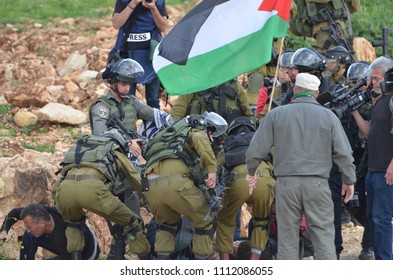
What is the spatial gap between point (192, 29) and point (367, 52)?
822cm

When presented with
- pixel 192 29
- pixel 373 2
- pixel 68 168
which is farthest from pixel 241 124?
pixel 373 2

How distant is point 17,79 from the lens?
19.5m

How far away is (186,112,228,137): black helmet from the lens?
11.5 metres

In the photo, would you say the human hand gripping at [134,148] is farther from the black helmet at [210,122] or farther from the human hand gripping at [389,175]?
the human hand gripping at [389,175]

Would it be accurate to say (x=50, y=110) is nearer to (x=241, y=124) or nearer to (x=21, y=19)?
(x=241, y=124)

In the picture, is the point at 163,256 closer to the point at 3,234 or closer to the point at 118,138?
the point at 118,138

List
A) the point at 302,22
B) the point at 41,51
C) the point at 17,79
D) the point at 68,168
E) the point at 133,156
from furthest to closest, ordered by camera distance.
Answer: the point at 41,51 < the point at 17,79 < the point at 302,22 < the point at 133,156 < the point at 68,168

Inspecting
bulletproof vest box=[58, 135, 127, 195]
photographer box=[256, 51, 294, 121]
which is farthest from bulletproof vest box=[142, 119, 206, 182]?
photographer box=[256, 51, 294, 121]

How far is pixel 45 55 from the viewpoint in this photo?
21031mm

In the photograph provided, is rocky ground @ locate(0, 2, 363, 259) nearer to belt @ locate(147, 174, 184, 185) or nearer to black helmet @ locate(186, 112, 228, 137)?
black helmet @ locate(186, 112, 228, 137)

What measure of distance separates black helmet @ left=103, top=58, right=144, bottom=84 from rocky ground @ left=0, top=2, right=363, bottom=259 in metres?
2.51

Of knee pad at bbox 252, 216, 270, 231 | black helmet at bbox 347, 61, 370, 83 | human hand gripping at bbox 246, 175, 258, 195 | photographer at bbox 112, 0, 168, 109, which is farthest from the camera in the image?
photographer at bbox 112, 0, 168, 109

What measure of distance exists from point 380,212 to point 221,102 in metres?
2.31

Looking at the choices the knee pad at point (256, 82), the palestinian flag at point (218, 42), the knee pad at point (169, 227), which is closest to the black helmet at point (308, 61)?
the palestinian flag at point (218, 42)
